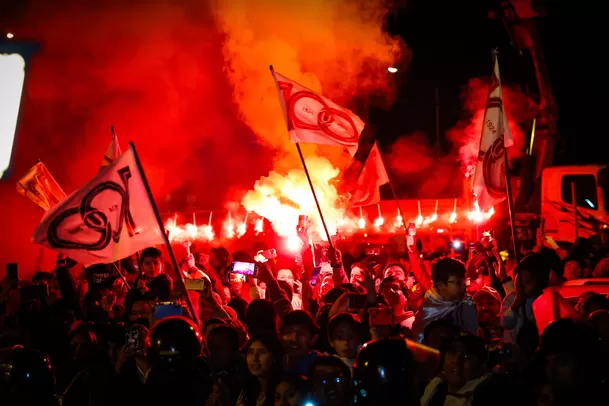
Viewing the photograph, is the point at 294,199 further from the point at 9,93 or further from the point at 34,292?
the point at 34,292

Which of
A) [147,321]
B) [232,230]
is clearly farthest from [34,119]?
[147,321]

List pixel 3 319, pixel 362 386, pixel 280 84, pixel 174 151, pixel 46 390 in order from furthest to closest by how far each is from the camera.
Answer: pixel 174 151 → pixel 280 84 → pixel 3 319 → pixel 46 390 → pixel 362 386

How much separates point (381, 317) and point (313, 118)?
3554mm

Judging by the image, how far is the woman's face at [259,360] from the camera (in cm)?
376

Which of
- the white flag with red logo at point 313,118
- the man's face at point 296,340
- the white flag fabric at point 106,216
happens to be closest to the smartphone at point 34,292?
the white flag fabric at point 106,216

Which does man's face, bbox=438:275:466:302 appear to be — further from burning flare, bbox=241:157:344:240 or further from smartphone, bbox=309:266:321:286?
burning flare, bbox=241:157:344:240

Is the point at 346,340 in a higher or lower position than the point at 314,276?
lower

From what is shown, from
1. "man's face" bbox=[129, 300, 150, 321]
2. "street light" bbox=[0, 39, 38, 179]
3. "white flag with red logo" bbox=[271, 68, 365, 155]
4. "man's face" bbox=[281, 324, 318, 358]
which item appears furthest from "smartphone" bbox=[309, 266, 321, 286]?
"street light" bbox=[0, 39, 38, 179]

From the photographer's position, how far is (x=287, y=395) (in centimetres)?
352

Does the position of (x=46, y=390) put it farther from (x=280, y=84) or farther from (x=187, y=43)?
(x=187, y=43)

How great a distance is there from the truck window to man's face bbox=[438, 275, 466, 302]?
9.60m

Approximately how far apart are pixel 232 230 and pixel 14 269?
27.8ft

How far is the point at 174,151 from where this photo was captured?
14.8 metres

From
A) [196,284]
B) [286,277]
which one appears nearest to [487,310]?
[196,284]
